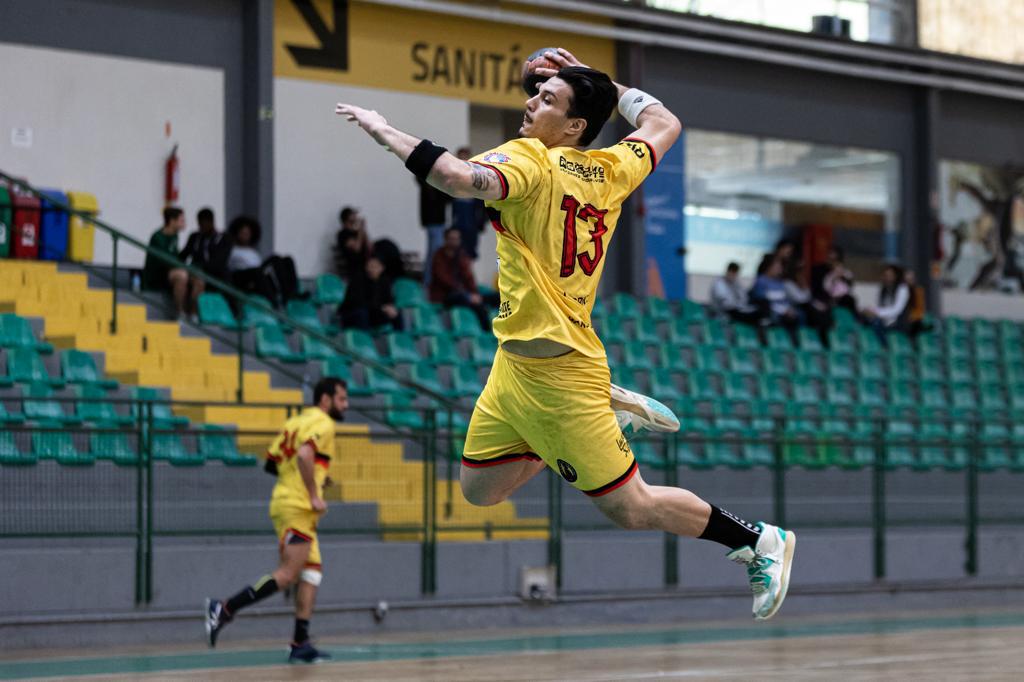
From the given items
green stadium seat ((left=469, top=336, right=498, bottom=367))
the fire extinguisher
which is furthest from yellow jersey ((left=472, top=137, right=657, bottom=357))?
the fire extinguisher

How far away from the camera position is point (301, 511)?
11359 millimetres

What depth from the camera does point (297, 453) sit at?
11383 mm

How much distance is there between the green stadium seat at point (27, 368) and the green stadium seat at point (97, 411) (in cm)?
34

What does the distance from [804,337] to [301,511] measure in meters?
11.5

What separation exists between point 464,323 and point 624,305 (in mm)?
3032

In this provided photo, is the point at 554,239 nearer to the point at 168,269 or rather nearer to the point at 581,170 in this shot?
the point at 581,170

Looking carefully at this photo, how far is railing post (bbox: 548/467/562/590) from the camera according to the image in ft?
47.3

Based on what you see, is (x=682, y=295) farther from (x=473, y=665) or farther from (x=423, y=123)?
(x=473, y=665)

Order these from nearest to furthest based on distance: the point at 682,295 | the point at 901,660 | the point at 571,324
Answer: the point at 571,324 < the point at 901,660 < the point at 682,295

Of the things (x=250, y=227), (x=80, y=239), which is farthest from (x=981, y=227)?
(x=80, y=239)

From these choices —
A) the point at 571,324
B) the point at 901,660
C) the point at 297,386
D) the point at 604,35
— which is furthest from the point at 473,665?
the point at 604,35

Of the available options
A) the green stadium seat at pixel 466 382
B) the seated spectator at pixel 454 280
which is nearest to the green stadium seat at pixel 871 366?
the seated spectator at pixel 454 280

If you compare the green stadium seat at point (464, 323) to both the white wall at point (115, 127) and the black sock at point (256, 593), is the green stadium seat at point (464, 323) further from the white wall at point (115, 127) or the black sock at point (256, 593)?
the black sock at point (256, 593)

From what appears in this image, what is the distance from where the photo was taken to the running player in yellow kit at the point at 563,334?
21.6 ft
